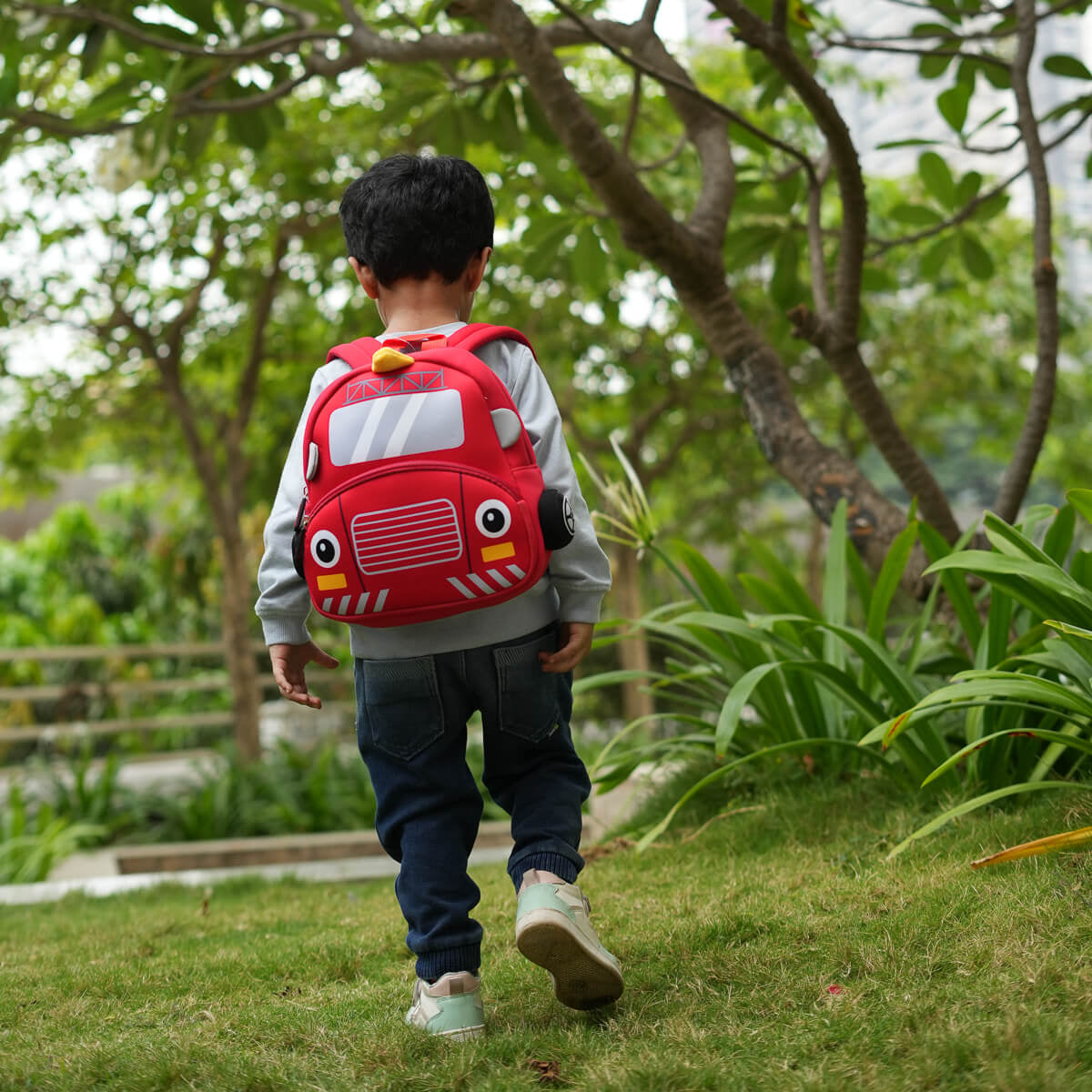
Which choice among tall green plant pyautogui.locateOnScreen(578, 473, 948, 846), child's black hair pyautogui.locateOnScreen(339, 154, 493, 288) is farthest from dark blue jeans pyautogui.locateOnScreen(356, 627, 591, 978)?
tall green plant pyautogui.locateOnScreen(578, 473, 948, 846)

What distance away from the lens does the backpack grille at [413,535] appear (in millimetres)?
1617

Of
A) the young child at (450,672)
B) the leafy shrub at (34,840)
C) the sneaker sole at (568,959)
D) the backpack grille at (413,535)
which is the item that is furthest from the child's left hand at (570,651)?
the leafy shrub at (34,840)

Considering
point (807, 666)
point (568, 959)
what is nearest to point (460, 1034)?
point (568, 959)

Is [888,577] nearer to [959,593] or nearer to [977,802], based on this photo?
[959,593]

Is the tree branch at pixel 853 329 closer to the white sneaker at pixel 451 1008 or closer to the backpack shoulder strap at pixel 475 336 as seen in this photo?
the backpack shoulder strap at pixel 475 336

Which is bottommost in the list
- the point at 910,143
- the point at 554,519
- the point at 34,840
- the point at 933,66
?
the point at 34,840

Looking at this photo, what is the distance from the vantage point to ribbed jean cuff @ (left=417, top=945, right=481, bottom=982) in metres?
1.73

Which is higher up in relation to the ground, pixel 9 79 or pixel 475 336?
pixel 9 79

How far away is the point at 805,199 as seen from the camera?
4.01 meters

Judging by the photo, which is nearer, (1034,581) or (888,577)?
(1034,581)

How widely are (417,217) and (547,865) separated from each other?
1058 mm

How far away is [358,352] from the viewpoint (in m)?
1.80

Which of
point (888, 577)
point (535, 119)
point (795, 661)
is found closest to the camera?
point (795, 661)

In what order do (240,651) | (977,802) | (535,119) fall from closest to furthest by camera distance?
(977,802), (535,119), (240,651)
